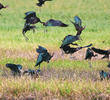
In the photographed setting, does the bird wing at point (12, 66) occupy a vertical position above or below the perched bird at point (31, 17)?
below

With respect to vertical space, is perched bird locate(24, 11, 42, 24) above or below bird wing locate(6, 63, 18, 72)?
above

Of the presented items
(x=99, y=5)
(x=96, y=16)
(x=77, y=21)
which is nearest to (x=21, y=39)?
(x=77, y=21)

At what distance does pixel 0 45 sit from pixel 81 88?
539 cm

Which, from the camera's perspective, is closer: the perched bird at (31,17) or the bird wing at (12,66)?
the perched bird at (31,17)

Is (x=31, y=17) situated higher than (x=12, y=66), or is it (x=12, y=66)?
(x=31, y=17)

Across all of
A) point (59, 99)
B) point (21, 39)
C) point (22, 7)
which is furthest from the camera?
point (22, 7)

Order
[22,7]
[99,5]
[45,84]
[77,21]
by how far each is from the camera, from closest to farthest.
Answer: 1. [77,21]
2. [45,84]
3. [22,7]
4. [99,5]

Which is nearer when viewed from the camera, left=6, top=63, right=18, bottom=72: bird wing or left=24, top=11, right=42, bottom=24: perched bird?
left=24, top=11, right=42, bottom=24: perched bird

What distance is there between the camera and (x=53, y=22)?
2570 millimetres

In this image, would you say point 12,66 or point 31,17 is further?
point 12,66

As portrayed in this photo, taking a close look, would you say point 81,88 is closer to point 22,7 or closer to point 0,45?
point 0,45

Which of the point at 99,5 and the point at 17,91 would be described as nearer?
the point at 17,91

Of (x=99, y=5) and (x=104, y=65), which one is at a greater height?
(x=99, y=5)

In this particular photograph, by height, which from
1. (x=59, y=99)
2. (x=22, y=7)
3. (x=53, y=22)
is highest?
(x=22, y=7)
